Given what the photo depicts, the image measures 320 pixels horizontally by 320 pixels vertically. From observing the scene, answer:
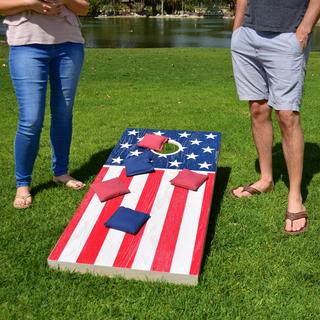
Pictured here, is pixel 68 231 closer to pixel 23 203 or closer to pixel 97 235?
pixel 97 235

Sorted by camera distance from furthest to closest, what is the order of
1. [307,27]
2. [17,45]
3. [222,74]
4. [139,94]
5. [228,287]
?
[222,74], [139,94], [17,45], [307,27], [228,287]

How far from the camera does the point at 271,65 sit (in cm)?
311

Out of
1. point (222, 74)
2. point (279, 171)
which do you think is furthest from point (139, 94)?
point (279, 171)

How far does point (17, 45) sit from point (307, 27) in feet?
6.60

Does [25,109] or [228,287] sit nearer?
[228,287]

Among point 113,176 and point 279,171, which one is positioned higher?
point 113,176

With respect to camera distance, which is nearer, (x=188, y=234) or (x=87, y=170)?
(x=188, y=234)

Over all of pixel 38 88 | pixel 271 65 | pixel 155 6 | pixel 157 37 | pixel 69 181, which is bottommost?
pixel 155 6

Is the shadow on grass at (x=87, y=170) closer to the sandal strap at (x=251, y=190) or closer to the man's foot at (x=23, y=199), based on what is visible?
the man's foot at (x=23, y=199)

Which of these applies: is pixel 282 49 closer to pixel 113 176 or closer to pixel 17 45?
pixel 113 176

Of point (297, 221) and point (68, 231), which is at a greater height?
point (68, 231)

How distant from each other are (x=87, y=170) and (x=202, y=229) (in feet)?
5.95

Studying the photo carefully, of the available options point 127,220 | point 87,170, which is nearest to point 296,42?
point 127,220

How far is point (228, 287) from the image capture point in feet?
8.43
